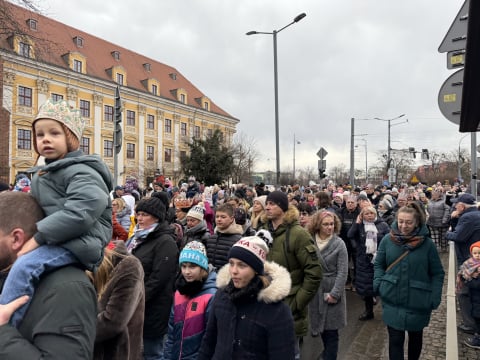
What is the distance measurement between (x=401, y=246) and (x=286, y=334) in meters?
2.15

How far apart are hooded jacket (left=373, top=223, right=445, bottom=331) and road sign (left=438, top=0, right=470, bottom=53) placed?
1.92 meters

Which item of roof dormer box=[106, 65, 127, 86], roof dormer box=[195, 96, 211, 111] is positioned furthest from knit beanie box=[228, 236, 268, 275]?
roof dormer box=[195, 96, 211, 111]

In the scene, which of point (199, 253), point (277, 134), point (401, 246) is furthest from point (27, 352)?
point (277, 134)

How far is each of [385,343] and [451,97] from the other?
11.2 ft

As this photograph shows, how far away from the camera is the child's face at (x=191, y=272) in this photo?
3.26 metres

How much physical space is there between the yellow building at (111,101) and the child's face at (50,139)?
116 ft

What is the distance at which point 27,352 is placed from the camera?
46.2 inches

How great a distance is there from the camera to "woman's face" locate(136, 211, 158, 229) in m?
3.94

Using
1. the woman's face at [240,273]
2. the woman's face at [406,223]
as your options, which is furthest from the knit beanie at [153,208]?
the woman's face at [406,223]

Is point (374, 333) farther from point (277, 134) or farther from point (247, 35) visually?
point (247, 35)

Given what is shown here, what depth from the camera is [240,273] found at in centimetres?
264

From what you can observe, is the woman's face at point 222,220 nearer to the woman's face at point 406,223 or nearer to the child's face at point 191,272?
the child's face at point 191,272

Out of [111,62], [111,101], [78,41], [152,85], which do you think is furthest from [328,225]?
[111,62]

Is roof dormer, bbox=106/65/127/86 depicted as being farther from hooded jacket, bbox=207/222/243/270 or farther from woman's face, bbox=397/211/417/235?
woman's face, bbox=397/211/417/235
